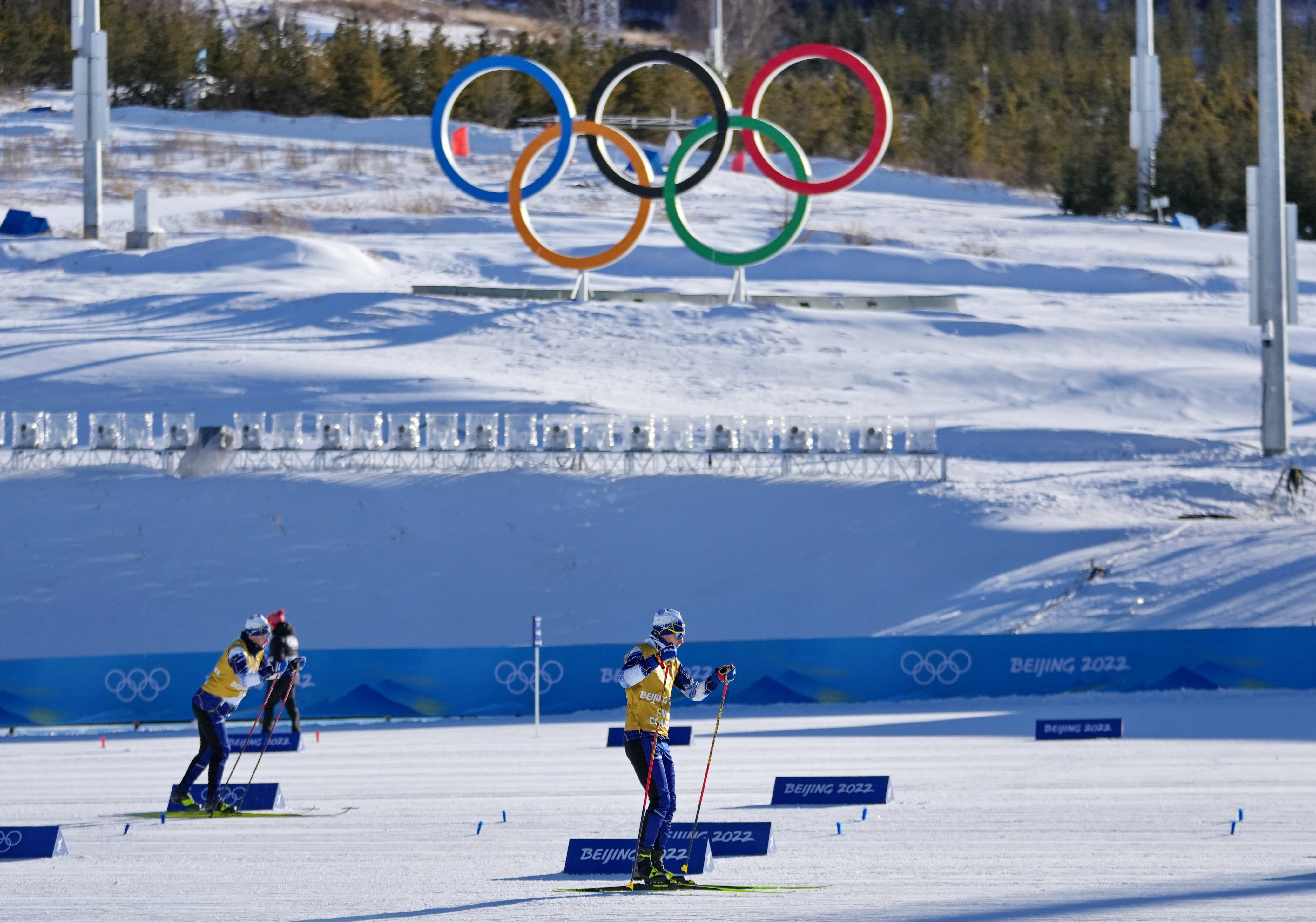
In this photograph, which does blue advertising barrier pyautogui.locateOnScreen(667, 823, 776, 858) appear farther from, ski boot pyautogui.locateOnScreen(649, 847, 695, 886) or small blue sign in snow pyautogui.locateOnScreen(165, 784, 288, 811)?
small blue sign in snow pyautogui.locateOnScreen(165, 784, 288, 811)

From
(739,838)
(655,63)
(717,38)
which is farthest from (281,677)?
(717,38)

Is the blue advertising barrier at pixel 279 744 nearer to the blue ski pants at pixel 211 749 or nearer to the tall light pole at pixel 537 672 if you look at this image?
the tall light pole at pixel 537 672

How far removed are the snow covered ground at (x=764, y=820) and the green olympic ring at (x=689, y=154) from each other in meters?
16.6

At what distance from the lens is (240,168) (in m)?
53.8

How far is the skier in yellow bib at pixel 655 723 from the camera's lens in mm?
9188

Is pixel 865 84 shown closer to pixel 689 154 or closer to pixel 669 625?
pixel 689 154

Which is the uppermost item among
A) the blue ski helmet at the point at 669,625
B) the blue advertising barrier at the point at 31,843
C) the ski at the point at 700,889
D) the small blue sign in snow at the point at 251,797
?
the blue ski helmet at the point at 669,625

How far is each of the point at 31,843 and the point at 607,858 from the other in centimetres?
412

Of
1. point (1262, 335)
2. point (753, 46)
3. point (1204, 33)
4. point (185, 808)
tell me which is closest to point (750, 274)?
point (1262, 335)

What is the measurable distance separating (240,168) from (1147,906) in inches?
1960

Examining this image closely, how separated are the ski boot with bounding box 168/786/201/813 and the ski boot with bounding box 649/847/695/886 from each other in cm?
515

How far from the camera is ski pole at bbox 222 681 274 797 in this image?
14.0m

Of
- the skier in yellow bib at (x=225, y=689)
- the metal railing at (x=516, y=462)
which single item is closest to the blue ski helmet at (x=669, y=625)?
the skier in yellow bib at (x=225, y=689)

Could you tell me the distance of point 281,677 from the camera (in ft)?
56.0
